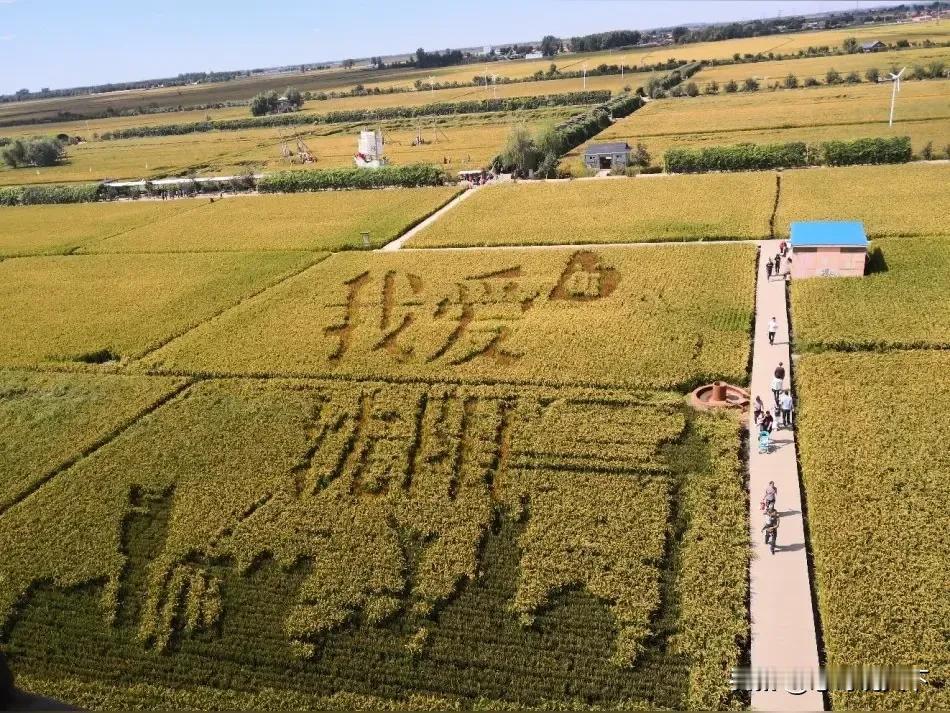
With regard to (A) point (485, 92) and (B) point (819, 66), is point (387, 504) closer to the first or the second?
(B) point (819, 66)

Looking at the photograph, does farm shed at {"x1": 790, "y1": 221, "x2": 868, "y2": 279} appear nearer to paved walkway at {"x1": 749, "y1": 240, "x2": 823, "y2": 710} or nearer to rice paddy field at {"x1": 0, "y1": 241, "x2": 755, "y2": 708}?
rice paddy field at {"x1": 0, "y1": 241, "x2": 755, "y2": 708}

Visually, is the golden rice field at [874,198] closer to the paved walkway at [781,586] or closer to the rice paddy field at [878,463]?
the rice paddy field at [878,463]

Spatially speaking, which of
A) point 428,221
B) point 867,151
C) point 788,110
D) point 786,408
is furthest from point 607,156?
point 786,408

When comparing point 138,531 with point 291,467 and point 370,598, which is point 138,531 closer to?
point 291,467

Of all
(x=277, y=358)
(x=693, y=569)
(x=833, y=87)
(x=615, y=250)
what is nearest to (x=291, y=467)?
(x=277, y=358)

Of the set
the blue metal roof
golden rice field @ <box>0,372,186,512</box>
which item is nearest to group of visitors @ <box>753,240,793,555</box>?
the blue metal roof
